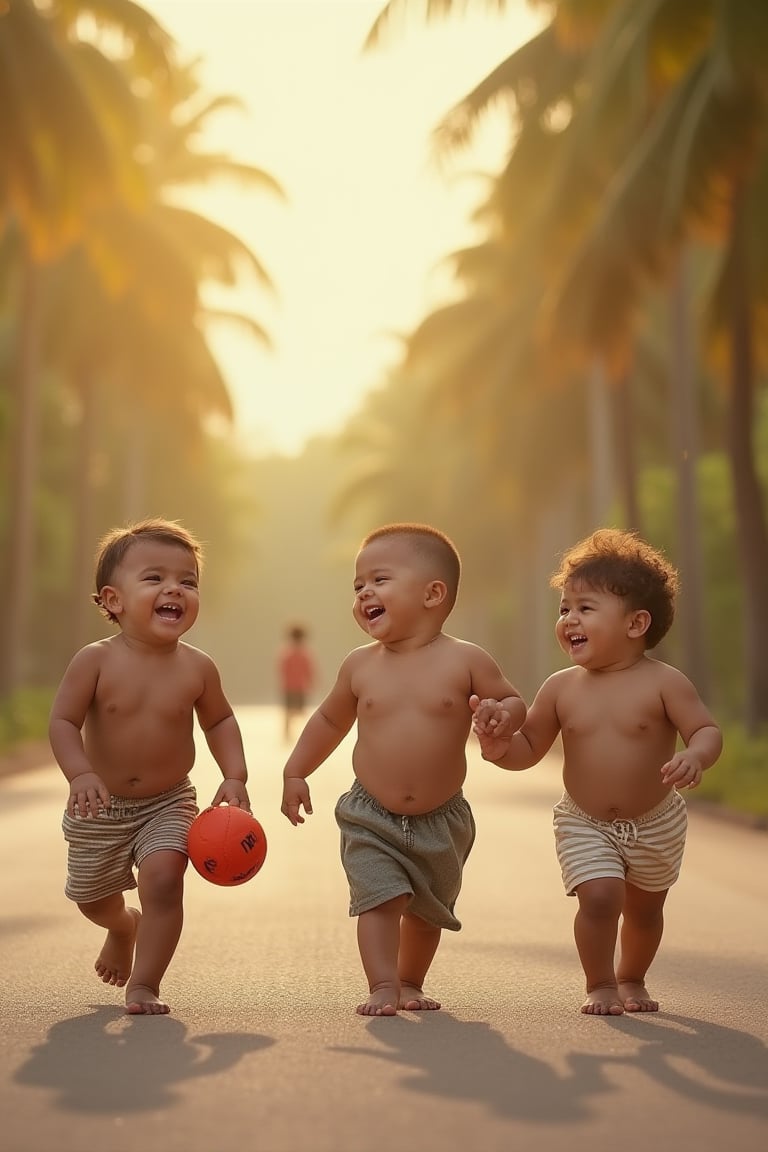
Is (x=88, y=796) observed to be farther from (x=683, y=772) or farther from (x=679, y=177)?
(x=679, y=177)

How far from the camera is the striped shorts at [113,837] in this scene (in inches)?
228

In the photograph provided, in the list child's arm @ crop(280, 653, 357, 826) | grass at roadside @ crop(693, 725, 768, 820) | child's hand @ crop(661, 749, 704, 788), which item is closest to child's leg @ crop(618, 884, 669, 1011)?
child's hand @ crop(661, 749, 704, 788)

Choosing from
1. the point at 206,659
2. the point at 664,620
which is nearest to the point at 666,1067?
the point at 664,620

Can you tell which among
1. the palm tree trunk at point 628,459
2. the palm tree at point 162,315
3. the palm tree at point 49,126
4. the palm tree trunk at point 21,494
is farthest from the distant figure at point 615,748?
the palm tree at point 162,315

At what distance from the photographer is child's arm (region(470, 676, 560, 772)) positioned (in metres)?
5.43

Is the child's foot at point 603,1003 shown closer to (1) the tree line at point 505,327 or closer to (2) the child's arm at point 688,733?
(2) the child's arm at point 688,733

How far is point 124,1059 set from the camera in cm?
464

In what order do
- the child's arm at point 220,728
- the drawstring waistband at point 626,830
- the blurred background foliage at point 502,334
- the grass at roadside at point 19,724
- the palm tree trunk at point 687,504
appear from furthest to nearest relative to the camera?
the grass at roadside at point 19,724 → the palm tree trunk at point 687,504 → the blurred background foliage at point 502,334 → the child's arm at point 220,728 → the drawstring waistband at point 626,830

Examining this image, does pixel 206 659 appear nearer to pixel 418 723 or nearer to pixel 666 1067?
pixel 418 723

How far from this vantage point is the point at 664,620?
19.6 feet

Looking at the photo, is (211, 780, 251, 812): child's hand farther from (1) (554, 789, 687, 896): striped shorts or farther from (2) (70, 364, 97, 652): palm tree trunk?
(2) (70, 364, 97, 652): palm tree trunk

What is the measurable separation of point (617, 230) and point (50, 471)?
3011 cm

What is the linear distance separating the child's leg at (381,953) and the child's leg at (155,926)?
58 cm

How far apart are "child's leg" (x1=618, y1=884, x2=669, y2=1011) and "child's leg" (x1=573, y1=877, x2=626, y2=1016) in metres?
0.22
